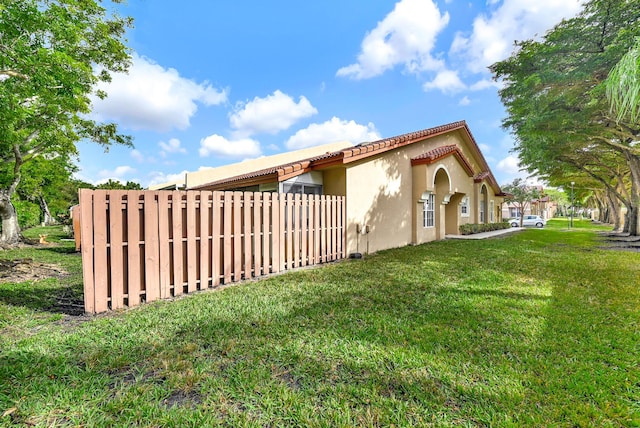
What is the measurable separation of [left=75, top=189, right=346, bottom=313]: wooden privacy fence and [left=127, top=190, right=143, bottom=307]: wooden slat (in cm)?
2

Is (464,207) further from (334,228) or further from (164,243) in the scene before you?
(164,243)

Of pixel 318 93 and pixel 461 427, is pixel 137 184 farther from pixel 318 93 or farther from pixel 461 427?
pixel 461 427

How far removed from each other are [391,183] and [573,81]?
9398mm

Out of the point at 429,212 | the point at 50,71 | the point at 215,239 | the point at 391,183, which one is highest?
the point at 50,71

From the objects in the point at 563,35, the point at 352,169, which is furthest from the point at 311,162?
the point at 563,35

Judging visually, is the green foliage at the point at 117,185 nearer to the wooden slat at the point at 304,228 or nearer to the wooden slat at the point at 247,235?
the wooden slat at the point at 304,228

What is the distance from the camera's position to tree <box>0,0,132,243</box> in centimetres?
778

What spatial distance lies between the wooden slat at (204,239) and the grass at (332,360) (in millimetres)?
505

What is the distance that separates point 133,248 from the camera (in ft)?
17.3

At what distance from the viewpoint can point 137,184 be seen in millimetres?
33312

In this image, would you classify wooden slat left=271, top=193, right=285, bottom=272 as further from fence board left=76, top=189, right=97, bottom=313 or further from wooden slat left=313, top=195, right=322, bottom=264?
fence board left=76, top=189, right=97, bottom=313

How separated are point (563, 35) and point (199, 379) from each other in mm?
18635

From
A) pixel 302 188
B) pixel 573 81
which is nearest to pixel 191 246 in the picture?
pixel 302 188

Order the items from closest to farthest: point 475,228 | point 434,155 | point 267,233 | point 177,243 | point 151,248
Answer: point 151,248 → point 177,243 → point 267,233 → point 434,155 → point 475,228
